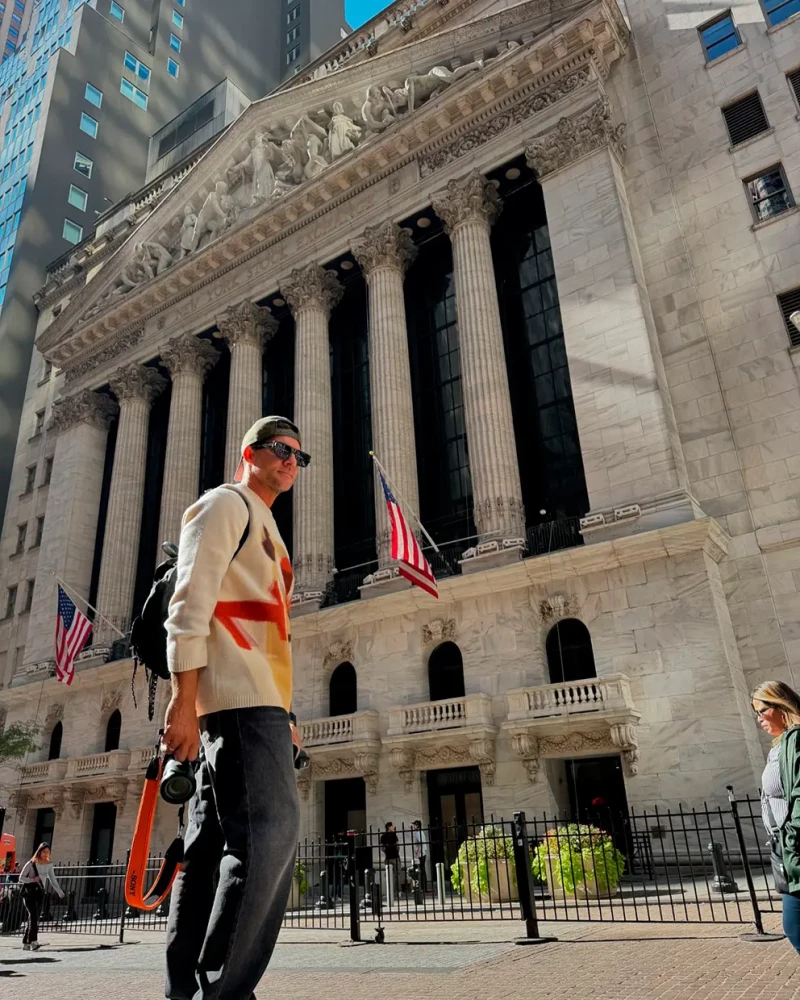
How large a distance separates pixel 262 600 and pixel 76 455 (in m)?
39.6

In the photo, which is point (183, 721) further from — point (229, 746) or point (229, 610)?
point (229, 610)

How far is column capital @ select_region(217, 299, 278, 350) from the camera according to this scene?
34.3m

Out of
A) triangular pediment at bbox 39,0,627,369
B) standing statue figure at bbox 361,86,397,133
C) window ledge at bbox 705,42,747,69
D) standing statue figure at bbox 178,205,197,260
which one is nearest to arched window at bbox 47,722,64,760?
triangular pediment at bbox 39,0,627,369

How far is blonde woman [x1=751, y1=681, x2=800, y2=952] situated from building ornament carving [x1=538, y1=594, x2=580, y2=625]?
16017 millimetres

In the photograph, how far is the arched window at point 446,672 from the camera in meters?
23.2

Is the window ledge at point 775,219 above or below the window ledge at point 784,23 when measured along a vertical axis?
below

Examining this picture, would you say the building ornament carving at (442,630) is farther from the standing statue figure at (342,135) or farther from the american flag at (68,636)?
the standing statue figure at (342,135)

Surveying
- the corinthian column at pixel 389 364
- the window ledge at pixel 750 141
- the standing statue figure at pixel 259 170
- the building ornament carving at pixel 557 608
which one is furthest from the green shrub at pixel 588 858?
the standing statue figure at pixel 259 170

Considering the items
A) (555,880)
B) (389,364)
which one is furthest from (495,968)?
(389,364)

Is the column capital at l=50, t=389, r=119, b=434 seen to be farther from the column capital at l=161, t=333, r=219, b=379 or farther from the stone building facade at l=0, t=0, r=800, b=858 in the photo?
the column capital at l=161, t=333, r=219, b=379

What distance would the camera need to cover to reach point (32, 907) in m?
14.2

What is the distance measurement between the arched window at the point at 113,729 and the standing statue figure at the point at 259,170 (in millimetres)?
23359

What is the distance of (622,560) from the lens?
2062cm

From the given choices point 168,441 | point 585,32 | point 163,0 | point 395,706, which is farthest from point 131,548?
point 163,0
